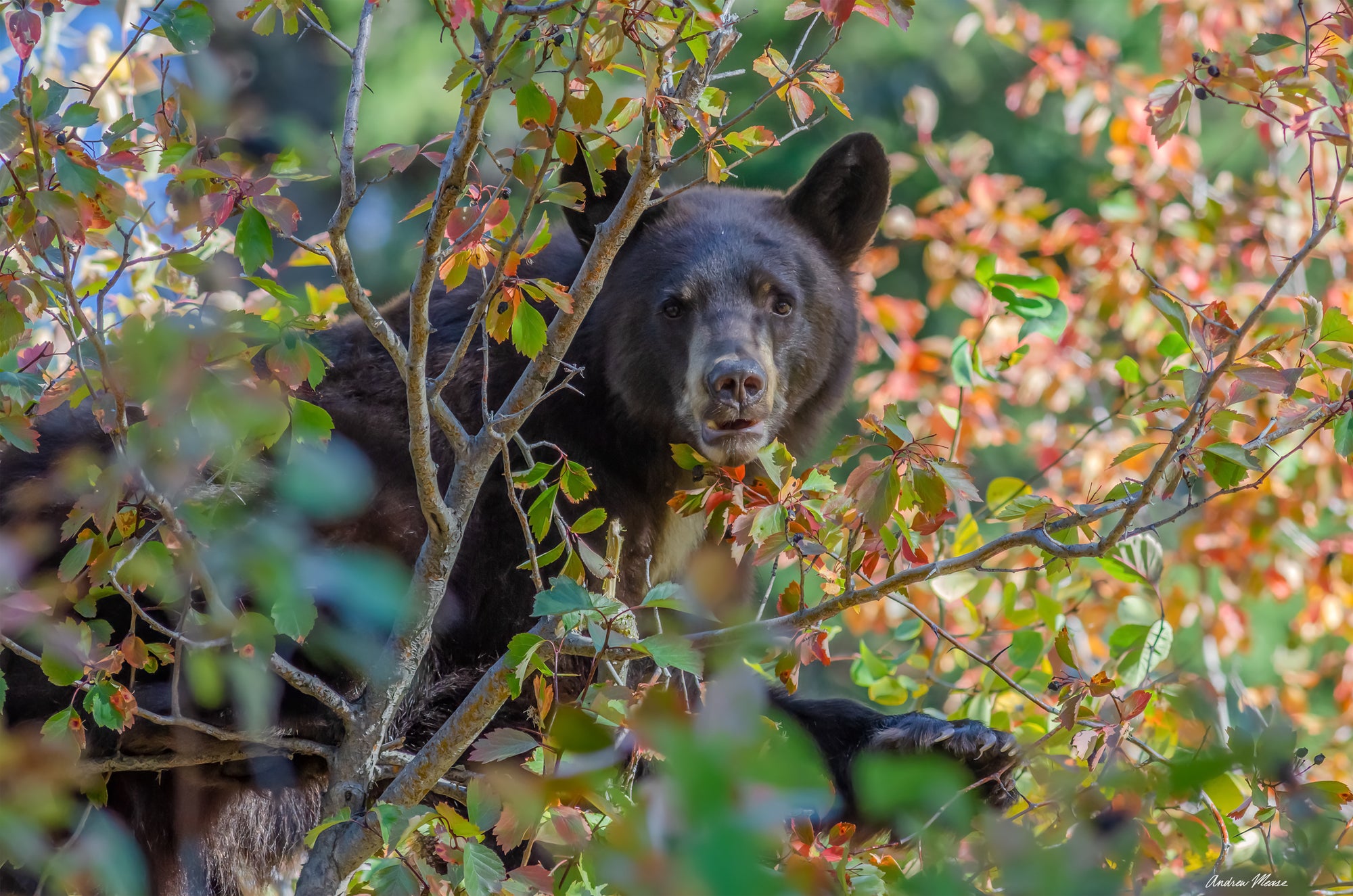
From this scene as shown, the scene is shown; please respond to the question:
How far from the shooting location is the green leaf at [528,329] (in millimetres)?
1916

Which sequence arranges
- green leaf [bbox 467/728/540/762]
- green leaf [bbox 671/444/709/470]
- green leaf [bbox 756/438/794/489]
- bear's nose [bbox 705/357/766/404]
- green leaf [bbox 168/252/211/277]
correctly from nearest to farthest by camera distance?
green leaf [bbox 467/728/540/762] < green leaf [bbox 168/252/211/277] < green leaf [bbox 756/438/794/489] < green leaf [bbox 671/444/709/470] < bear's nose [bbox 705/357/766/404]

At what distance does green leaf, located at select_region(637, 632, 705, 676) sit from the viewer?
1.53 metres

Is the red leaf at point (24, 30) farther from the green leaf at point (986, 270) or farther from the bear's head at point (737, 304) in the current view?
the green leaf at point (986, 270)

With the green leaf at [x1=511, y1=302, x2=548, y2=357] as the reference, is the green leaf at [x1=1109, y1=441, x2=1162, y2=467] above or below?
below

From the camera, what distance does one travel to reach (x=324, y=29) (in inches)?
76.7

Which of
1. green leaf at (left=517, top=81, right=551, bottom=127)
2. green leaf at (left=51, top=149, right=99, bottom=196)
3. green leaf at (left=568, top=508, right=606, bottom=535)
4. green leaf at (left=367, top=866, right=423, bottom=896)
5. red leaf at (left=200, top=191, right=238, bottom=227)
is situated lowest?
green leaf at (left=367, top=866, right=423, bottom=896)

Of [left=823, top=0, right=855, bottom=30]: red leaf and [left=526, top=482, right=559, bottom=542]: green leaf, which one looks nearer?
[left=823, top=0, right=855, bottom=30]: red leaf

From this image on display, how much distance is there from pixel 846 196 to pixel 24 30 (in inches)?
99.9

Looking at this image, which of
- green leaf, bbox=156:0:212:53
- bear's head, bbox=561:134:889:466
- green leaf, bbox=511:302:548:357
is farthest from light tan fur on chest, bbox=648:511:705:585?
green leaf, bbox=156:0:212:53

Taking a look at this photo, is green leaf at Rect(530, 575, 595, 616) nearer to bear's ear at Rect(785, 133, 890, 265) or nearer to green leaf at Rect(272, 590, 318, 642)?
green leaf at Rect(272, 590, 318, 642)

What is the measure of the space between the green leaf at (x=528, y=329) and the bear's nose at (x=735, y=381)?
3.91 feet

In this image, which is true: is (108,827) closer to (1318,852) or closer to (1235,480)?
(1318,852)

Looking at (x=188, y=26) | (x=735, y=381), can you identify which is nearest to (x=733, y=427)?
(x=735, y=381)

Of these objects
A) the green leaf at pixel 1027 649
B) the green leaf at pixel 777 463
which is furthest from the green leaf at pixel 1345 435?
the green leaf at pixel 1027 649
